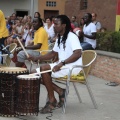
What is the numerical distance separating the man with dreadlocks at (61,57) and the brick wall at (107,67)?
324 cm

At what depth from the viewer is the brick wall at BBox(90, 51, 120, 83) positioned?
32.5 ft

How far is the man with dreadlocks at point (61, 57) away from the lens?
21.1ft

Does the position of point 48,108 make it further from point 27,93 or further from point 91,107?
point 91,107

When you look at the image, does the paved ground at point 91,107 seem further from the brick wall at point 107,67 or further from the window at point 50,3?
the window at point 50,3

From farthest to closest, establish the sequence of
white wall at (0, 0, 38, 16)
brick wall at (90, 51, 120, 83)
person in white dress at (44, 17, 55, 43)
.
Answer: white wall at (0, 0, 38, 16), person in white dress at (44, 17, 55, 43), brick wall at (90, 51, 120, 83)

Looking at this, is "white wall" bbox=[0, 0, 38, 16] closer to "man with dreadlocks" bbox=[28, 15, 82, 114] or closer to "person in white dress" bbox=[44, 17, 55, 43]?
"person in white dress" bbox=[44, 17, 55, 43]

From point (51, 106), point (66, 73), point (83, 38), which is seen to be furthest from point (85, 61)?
point (83, 38)

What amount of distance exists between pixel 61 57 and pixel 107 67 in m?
3.75

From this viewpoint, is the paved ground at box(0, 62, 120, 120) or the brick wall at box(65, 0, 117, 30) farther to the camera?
the brick wall at box(65, 0, 117, 30)

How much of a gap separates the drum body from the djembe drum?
129mm

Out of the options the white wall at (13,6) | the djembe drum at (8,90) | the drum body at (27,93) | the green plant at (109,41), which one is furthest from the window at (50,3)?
the drum body at (27,93)

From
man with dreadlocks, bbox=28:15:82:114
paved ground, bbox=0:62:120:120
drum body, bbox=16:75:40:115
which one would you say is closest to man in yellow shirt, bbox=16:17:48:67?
paved ground, bbox=0:62:120:120

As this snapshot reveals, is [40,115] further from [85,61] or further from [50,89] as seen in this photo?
[85,61]

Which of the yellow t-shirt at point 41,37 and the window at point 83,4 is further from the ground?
the window at point 83,4
